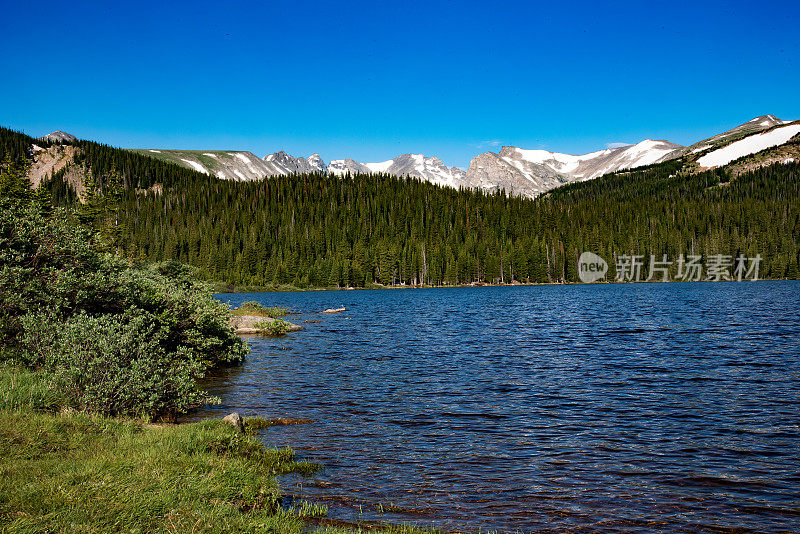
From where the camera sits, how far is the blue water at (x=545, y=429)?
11352 mm

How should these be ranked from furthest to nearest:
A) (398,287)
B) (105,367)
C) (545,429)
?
(398,287) → (545,429) → (105,367)

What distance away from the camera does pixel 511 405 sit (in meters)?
20.6

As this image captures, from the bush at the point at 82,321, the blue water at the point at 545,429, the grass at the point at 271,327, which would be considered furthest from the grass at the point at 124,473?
the grass at the point at 271,327

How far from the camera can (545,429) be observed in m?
17.3

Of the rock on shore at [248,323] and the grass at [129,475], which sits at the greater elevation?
the grass at [129,475]

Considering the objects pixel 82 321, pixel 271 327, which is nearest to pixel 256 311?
pixel 271 327

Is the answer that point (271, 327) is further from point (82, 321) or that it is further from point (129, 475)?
point (129, 475)

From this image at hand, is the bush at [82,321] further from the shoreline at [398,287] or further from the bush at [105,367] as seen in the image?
the shoreline at [398,287]

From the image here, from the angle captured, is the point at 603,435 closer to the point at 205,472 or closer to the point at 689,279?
the point at 205,472

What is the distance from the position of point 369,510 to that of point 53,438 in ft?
22.6

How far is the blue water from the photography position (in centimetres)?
1135

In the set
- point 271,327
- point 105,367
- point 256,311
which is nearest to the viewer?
point 105,367

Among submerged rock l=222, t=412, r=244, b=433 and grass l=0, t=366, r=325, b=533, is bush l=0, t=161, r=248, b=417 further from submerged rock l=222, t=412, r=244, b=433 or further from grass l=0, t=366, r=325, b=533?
submerged rock l=222, t=412, r=244, b=433

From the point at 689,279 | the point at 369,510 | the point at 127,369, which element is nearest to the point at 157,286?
the point at 127,369
